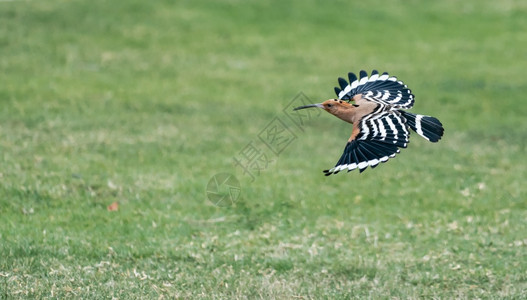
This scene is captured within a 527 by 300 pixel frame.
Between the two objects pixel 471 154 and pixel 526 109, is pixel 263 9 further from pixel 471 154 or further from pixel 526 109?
pixel 471 154

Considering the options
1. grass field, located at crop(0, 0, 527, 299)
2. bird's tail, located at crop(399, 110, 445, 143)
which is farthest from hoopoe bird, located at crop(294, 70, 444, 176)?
grass field, located at crop(0, 0, 527, 299)

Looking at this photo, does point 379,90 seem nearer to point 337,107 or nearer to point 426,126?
point 337,107

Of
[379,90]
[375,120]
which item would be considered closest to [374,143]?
[375,120]

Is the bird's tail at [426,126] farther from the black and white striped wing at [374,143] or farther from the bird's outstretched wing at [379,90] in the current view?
the bird's outstretched wing at [379,90]

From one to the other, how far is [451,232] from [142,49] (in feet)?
45.2

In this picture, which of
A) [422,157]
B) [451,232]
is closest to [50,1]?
[422,157]

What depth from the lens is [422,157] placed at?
1553 centimetres

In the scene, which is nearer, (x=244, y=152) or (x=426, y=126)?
(x=426, y=126)

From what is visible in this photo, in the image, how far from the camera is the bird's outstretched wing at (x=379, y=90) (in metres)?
7.72

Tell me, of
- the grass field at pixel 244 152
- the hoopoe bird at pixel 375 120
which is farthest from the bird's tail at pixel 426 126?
the grass field at pixel 244 152

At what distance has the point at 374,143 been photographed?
6.73m

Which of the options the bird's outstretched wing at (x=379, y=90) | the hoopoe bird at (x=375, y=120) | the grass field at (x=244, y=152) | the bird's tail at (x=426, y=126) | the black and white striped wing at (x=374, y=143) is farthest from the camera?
the grass field at (x=244, y=152)

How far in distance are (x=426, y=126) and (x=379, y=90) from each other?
104cm

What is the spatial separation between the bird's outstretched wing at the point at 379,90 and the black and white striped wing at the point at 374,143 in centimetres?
52
